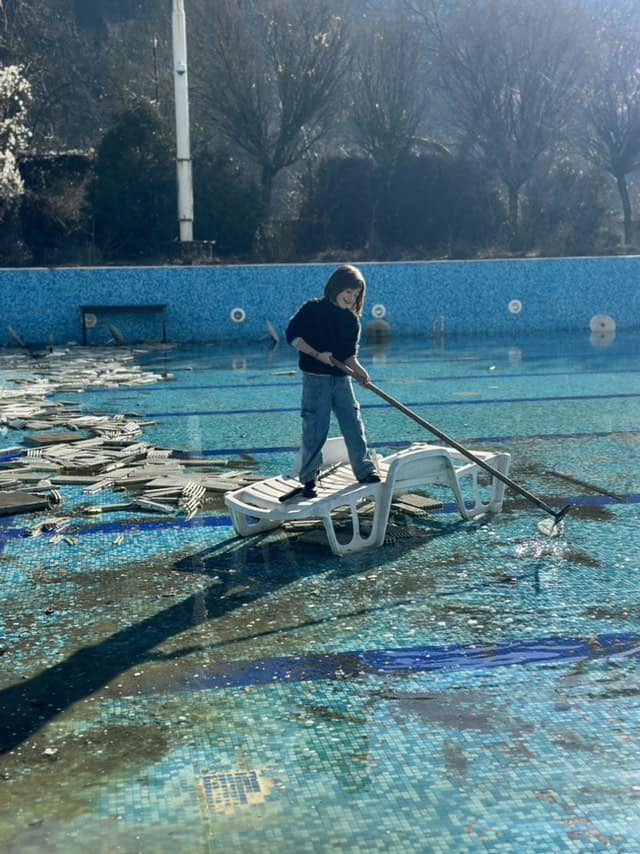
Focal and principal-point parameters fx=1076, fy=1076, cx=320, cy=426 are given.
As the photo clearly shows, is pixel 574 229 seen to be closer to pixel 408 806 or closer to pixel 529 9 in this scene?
pixel 529 9

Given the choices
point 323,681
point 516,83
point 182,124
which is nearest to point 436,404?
point 323,681

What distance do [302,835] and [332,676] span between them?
1177 millimetres

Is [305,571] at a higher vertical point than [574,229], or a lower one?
lower

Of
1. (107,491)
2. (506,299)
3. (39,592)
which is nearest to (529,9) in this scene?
(506,299)

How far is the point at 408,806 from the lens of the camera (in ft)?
11.2

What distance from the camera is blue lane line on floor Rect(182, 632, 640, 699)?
441cm

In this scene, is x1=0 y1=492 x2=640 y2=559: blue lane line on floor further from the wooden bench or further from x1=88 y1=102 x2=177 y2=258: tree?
x1=88 y1=102 x2=177 y2=258: tree

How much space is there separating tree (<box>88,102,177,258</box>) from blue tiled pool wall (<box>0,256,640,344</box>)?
5024 mm

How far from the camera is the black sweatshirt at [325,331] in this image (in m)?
6.21

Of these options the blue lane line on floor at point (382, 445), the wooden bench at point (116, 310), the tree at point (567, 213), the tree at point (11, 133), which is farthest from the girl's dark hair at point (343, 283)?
the tree at point (567, 213)

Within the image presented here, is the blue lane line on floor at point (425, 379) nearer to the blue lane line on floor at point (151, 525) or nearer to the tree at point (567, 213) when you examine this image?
the blue lane line on floor at point (151, 525)

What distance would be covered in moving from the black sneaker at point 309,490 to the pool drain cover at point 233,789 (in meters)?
2.80

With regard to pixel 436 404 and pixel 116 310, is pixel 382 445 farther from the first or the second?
pixel 116 310

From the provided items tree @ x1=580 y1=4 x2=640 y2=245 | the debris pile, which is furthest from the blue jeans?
tree @ x1=580 y1=4 x2=640 y2=245
